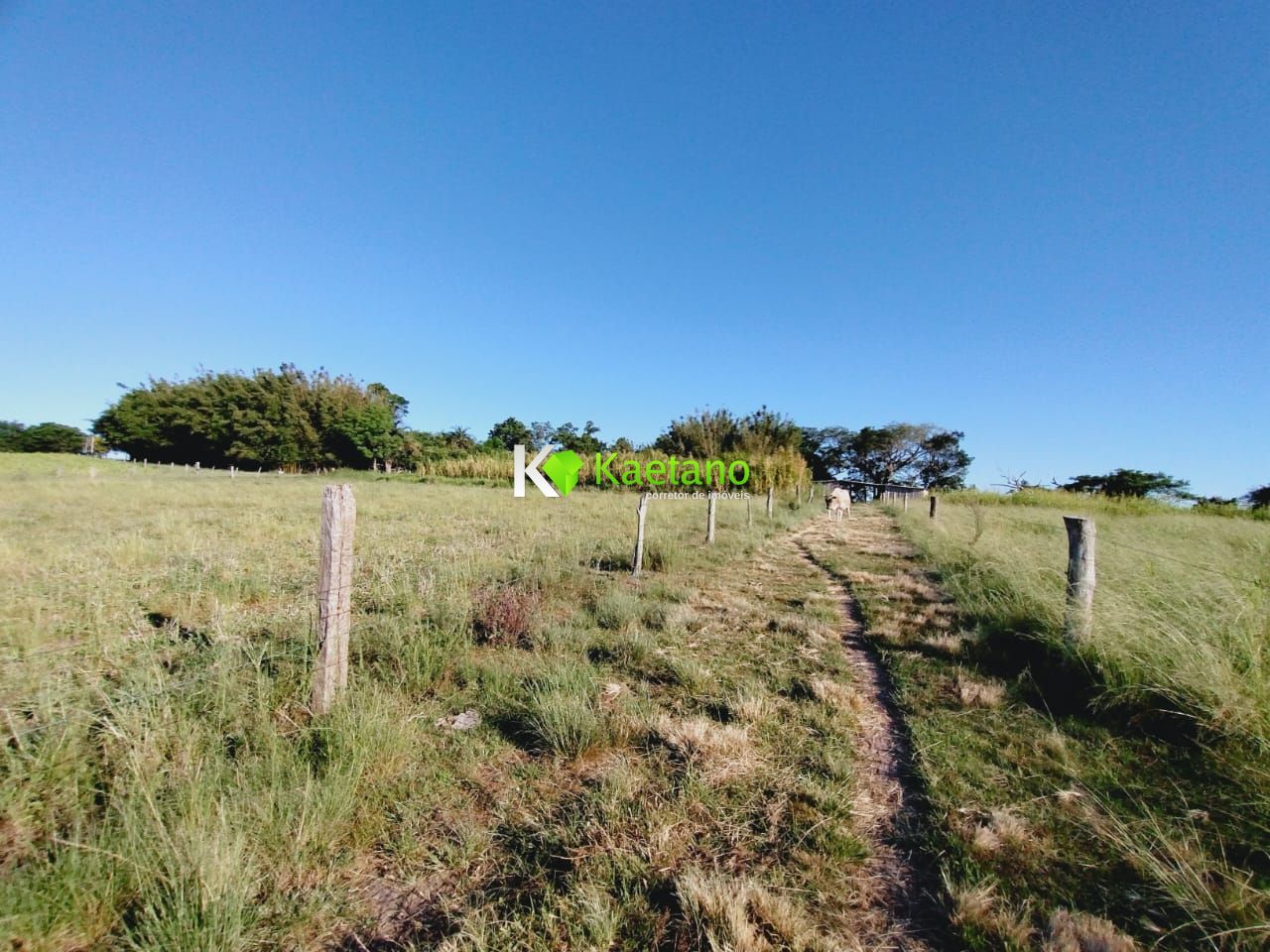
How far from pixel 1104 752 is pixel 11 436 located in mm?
96024

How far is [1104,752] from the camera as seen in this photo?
8.95 ft

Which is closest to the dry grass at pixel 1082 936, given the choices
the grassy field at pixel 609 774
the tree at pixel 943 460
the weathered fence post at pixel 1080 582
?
the grassy field at pixel 609 774

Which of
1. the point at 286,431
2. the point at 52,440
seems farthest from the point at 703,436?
the point at 52,440

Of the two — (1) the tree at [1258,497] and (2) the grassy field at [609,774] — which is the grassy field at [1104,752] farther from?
(1) the tree at [1258,497]

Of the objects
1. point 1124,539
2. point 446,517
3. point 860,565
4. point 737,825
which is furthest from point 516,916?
point 446,517

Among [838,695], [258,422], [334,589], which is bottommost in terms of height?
[838,695]

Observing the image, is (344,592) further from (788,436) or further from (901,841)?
(788,436)

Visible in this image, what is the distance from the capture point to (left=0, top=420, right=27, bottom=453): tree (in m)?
54.8

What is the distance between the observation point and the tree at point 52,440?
2238 inches

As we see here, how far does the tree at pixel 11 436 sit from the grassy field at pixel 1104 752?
85570 mm

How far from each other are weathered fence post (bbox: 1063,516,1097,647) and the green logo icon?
22.5m

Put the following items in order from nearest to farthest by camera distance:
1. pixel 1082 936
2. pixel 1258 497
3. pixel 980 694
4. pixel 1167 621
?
pixel 1082 936 → pixel 980 694 → pixel 1167 621 → pixel 1258 497

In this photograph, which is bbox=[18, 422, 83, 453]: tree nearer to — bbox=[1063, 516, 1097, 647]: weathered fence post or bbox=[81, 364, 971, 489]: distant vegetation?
bbox=[81, 364, 971, 489]: distant vegetation

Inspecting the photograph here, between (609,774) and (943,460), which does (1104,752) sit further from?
(943,460)
